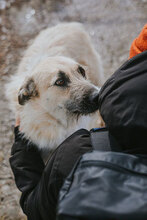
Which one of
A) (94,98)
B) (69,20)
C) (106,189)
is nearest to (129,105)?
(106,189)

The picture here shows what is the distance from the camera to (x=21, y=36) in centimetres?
538

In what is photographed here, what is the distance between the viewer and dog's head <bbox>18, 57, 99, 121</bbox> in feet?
7.27

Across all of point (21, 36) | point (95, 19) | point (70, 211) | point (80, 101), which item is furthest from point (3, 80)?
point (70, 211)

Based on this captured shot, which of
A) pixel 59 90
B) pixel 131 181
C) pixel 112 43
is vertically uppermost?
pixel 131 181

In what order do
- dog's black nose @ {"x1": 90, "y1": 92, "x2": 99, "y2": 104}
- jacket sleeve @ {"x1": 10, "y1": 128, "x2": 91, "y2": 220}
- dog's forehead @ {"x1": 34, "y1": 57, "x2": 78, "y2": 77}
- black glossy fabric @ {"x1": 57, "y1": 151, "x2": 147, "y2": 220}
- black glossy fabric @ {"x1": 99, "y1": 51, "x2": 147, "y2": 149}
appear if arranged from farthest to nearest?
1. dog's forehead @ {"x1": 34, "y1": 57, "x2": 78, "y2": 77}
2. dog's black nose @ {"x1": 90, "y1": 92, "x2": 99, "y2": 104}
3. jacket sleeve @ {"x1": 10, "y1": 128, "x2": 91, "y2": 220}
4. black glossy fabric @ {"x1": 99, "y1": 51, "x2": 147, "y2": 149}
5. black glossy fabric @ {"x1": 57, "y1": 151, "x2": 147, "y2": 220}

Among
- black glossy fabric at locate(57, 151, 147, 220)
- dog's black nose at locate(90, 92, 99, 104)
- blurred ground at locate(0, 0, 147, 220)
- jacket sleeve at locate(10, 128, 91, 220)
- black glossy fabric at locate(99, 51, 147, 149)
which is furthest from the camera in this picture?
blurred ground at locate(0, 0, 147, 220)

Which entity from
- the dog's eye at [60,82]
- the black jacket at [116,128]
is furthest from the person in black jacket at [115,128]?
the dog's eye at [60,82]

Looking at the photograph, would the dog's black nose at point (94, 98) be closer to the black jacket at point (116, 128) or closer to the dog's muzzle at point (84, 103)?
the dog's muzzle at point (84, 103)

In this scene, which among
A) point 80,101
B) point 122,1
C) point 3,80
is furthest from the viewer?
point 122,1

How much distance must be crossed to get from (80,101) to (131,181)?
1380 millimetres

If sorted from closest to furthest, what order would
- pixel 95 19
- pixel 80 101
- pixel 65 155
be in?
1. pixel 65 155
2. pixel 80 101
3. pixel 95 19

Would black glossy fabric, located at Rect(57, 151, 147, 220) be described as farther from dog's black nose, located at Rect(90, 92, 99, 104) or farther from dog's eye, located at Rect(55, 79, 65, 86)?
dog's eye, located at Rect(55, 79, 65, 86)

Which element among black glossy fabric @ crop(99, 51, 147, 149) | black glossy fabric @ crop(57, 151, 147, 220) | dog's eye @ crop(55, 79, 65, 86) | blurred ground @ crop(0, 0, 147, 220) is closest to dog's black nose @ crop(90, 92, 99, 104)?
dog's eye @ crop(55, 79, 65, 86)

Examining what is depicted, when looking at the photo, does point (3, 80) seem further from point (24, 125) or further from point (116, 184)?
point (116, 184)
